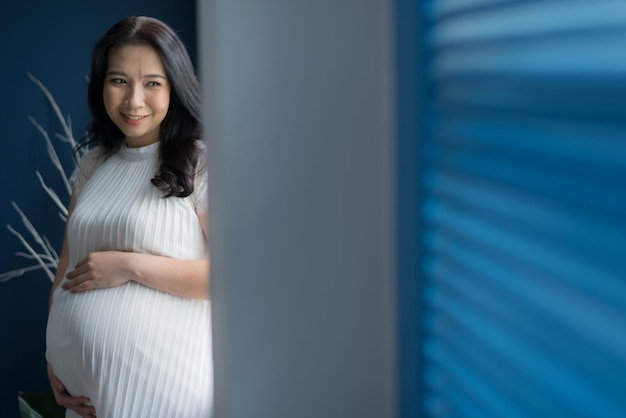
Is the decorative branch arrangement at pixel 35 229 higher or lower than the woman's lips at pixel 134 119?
lower

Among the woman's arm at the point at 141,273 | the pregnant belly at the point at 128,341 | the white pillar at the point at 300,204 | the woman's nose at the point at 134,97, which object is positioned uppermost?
the woman's nose at the point at 134,97

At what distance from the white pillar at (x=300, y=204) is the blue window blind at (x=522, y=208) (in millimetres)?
60

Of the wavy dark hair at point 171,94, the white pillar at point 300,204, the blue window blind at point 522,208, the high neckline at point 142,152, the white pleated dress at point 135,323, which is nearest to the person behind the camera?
the blue window blind at point 522,208

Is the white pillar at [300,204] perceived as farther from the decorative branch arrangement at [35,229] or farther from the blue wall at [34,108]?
the blue wall at [34,108]

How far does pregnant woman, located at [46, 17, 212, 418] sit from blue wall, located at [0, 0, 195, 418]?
1.17 metres

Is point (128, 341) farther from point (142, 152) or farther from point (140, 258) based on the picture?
point (142, 152)

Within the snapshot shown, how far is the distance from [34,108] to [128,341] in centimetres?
176

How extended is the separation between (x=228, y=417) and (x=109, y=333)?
1.23 meters

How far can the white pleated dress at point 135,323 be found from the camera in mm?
1865

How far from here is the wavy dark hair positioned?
200cm

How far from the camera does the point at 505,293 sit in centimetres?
58

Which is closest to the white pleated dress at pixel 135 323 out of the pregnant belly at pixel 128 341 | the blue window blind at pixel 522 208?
the pregnant belly at pixel 128 341

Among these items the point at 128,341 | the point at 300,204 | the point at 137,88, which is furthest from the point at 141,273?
the point at 300,204

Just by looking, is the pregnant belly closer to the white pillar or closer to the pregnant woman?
the pregnant woman
